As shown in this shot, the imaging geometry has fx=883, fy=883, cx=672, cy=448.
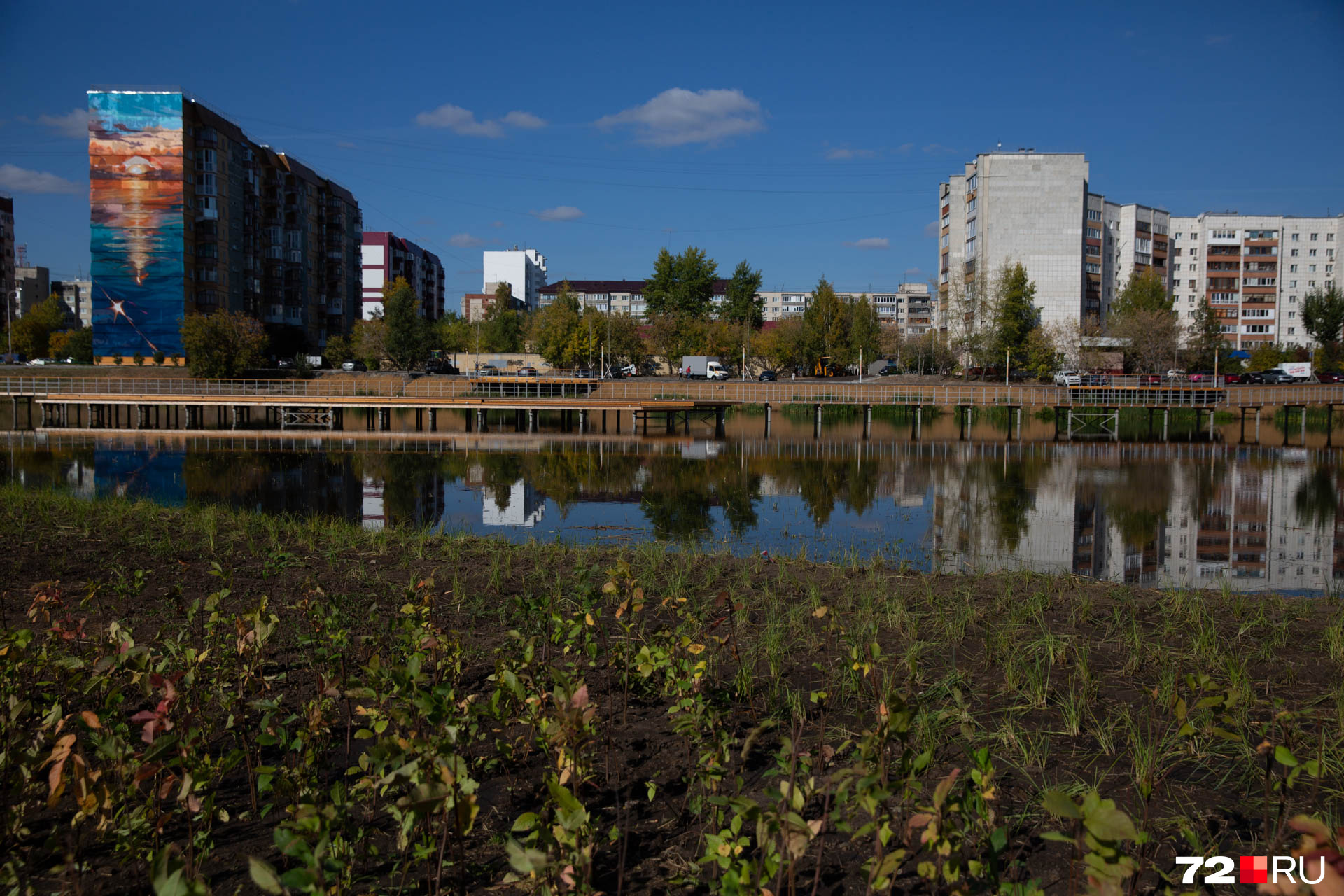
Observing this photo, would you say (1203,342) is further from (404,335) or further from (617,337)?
(404,335)

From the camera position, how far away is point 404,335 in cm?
6175

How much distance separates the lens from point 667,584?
7699mm

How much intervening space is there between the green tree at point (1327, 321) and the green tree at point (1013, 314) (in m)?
29.1

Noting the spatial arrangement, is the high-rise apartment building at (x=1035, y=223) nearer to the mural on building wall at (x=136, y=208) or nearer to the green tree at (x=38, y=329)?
the mural on building wall at (x=136, y=208)

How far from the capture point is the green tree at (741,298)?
7900 cm

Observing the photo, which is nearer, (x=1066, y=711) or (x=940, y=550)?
(x=1066, y=711)

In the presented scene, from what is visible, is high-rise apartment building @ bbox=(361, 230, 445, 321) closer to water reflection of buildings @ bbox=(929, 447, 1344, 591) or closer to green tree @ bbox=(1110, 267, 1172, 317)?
green tree @ bbox=(1110, 267, 1172, 317)

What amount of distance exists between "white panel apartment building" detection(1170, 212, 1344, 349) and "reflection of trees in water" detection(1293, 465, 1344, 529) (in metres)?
73.5

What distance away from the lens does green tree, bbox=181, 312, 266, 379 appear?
5056 centimetres

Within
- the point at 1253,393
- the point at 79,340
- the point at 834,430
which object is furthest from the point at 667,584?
the point at 79,340

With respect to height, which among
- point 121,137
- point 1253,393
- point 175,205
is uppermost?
point 121,137

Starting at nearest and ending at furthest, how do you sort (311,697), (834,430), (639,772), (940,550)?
(639,772) → (311,697) → (940,550) → (834,430)

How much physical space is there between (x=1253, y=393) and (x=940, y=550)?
3827cm

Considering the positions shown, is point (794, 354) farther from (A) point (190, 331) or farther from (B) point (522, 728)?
(B) point (522, 728)
